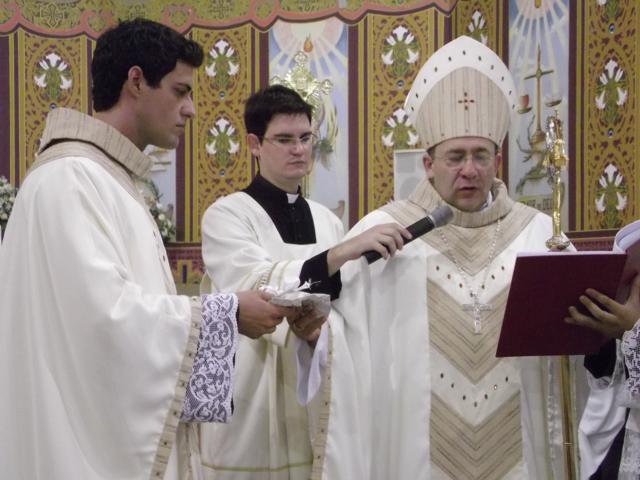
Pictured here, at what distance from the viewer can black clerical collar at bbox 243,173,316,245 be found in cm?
430

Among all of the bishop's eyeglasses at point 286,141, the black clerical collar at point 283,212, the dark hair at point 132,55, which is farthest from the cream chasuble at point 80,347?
the bishop's eyeglasses at point 286,141

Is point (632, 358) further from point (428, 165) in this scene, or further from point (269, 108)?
point (269, 108)

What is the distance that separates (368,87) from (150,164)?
4760mm

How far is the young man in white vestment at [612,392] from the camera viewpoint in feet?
10.3

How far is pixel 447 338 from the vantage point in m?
3.46

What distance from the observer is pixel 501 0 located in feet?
22.4

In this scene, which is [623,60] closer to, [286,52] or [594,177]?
[594,177]

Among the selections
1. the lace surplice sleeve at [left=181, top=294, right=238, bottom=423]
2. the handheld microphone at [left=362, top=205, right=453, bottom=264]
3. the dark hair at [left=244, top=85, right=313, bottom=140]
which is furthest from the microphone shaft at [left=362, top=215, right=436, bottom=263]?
the dark hair at [left=244, top=85, right=313, bottom=140]

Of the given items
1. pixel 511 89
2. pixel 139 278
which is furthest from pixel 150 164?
pixel 511 89

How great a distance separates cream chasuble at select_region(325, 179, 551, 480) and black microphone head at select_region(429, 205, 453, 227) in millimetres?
245

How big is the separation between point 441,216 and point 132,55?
114 centimetres

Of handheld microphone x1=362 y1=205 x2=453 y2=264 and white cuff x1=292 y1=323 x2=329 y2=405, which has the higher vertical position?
handheld microphone x1=362 y1=205 x2=453 y2=264

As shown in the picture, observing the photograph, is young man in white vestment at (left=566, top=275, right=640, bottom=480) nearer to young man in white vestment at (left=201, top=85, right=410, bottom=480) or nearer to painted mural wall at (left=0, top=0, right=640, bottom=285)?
young man in white vestment at (left=201, top=85, right=410, bottom=480)

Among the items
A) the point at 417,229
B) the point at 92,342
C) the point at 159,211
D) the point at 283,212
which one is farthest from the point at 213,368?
the point at 159,211
